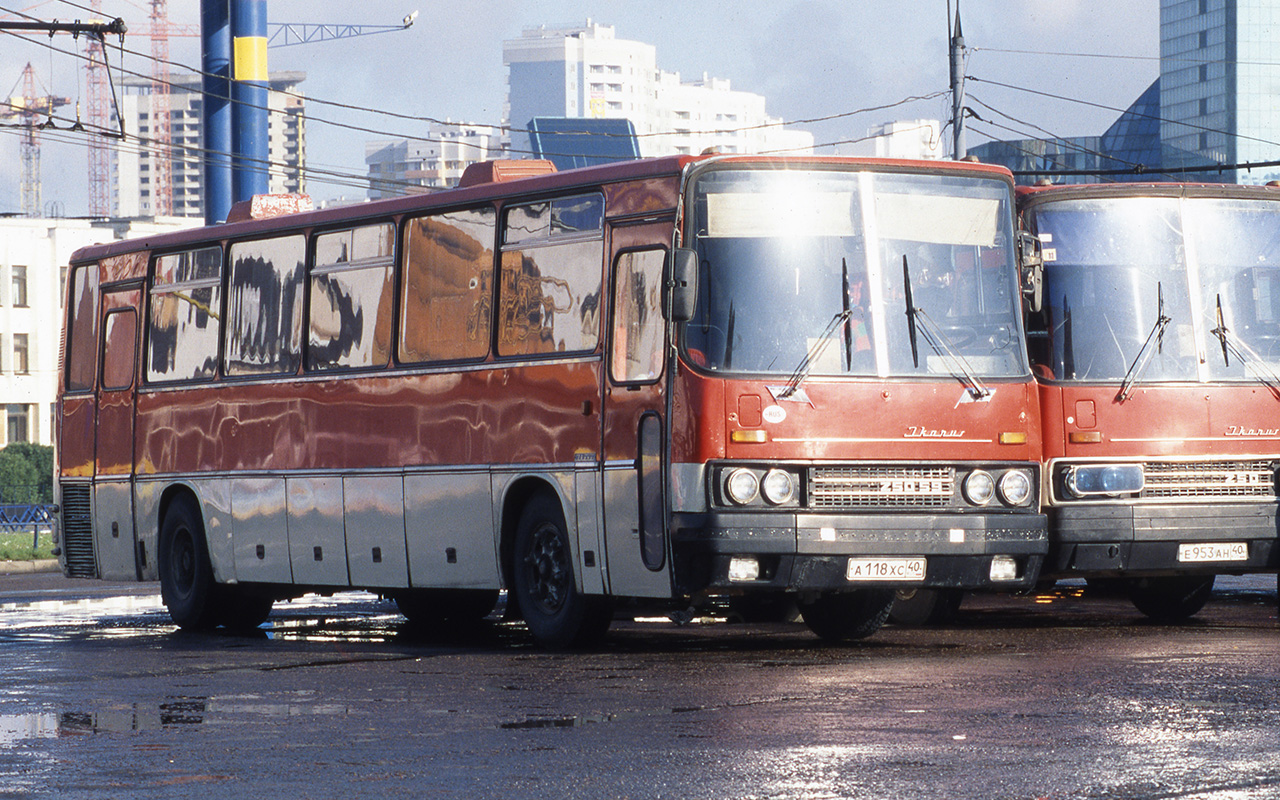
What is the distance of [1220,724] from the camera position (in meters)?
9.59

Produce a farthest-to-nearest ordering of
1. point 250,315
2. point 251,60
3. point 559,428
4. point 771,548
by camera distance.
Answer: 1. point 251,60
2. point 250,315
3. point 559,428
4. point 771,548

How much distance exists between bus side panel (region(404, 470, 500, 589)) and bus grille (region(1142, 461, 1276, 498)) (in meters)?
4.54

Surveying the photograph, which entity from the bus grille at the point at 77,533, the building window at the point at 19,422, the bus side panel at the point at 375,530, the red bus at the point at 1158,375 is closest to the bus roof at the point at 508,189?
the red bus at the point at 1158,375

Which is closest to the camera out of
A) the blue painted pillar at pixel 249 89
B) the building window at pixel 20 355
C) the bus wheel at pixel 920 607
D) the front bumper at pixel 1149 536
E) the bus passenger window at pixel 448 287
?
the front bumper at pixel 1149 536

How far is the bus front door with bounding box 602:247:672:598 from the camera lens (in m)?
13.5

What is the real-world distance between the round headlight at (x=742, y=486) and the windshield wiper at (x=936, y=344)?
1319 millimetres

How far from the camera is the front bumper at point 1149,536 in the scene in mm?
15023

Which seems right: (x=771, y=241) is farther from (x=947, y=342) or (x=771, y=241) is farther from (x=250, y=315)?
(x=250, y=315)

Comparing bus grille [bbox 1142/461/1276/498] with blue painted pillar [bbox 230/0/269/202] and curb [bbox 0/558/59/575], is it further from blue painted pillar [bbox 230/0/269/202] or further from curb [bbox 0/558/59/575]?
blue painted pillar [bbox 230/0/269/202]

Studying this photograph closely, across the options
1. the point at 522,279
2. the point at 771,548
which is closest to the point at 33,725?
the point at 771,548

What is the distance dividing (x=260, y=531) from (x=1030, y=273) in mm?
6763

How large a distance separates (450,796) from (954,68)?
28059 mm

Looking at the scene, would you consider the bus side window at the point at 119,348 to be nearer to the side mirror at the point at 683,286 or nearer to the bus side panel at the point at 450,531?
the bus side panel at the point at 450,531

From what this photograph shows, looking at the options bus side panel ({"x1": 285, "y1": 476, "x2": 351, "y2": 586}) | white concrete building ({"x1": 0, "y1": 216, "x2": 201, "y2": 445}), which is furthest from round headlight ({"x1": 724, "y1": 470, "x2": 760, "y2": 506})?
white concrete building ({"x1": 0, "y1": 216, "x2": 201, "y2": 445})
